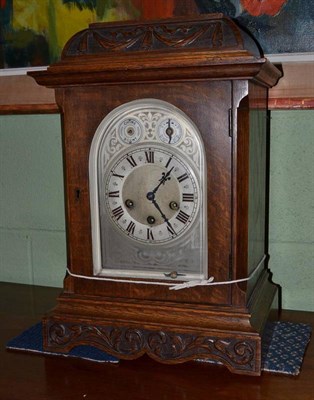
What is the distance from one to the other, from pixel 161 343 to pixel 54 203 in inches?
23.8

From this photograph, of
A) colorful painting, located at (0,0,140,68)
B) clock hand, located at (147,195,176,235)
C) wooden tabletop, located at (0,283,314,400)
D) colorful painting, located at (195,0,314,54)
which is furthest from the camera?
colorful painting, located at (0,0,140,68)

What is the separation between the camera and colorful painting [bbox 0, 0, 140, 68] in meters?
1.28

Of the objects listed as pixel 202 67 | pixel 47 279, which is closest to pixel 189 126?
pixel 202 67

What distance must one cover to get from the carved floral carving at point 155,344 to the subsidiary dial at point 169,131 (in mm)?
326

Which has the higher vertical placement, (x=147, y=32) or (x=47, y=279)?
(x=147, y=32)

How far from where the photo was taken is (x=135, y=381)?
0.86m

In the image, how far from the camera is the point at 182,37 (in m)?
0.86

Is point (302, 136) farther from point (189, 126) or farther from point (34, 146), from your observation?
point (34, 146)

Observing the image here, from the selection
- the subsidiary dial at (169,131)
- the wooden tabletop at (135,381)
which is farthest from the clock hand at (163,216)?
the wooden tabletop at (135,381)

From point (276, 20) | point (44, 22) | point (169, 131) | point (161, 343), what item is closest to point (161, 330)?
point (161, 343)

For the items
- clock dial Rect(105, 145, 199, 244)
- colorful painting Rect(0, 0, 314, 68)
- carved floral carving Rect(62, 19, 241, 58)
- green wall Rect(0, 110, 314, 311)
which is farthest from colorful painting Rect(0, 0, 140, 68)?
clock dial Rect(105, 145, 199, 244)

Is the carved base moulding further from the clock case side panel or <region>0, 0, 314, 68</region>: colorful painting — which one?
<region>0, 0, 314, 68</region>: colorful painting

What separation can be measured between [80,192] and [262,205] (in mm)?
366

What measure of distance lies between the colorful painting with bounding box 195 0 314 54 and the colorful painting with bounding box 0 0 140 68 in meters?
0.24
